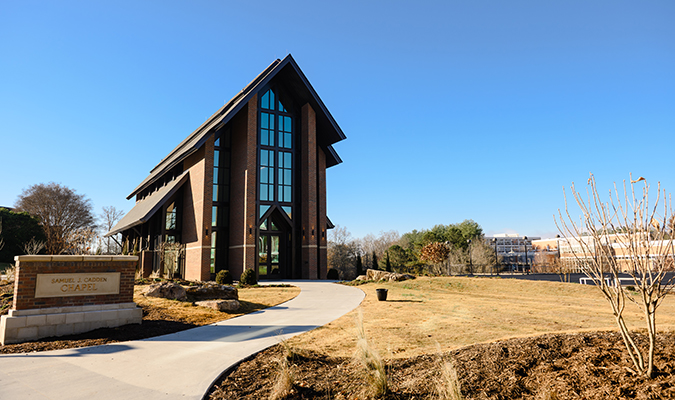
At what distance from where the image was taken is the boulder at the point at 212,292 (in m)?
13.9

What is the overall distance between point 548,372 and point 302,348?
4.21 metres

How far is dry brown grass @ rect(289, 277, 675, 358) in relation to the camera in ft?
24.8

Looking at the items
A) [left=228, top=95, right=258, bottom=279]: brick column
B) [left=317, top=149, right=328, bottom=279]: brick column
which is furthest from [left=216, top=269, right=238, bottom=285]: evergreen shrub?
[left=317, top=149, right=328, bottom=279]: brick column

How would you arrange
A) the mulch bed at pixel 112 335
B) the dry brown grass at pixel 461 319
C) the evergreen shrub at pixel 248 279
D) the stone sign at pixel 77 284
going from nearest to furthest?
1. the dry brown grass at pixel 461 319
2. the mulch bed at pixel 112 335
3. the stone sign at pixel 77 284
4. the evergreen shrub at pixel 248 279

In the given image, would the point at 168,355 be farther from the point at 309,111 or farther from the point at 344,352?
the point at 309,111

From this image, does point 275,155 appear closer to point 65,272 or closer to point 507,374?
point 65,272

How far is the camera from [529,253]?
84.8 m

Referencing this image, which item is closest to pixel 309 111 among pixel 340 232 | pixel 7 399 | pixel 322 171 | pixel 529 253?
pixel 322 171

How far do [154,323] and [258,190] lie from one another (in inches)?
722

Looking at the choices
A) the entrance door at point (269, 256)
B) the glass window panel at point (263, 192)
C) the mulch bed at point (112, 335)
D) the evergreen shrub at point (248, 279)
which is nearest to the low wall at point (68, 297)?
the mulch bed at point (112, 335)

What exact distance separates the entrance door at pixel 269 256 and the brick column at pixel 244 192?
147 centimetres

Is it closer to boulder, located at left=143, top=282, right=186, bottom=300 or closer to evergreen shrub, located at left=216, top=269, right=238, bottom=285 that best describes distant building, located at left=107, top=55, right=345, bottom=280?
evergreen shrub, located at left=216, top=269, right=238, bottom=285

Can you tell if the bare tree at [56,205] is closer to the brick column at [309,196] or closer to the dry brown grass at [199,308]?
the brick column at [309,196]

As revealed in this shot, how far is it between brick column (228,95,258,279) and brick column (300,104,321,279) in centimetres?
381
